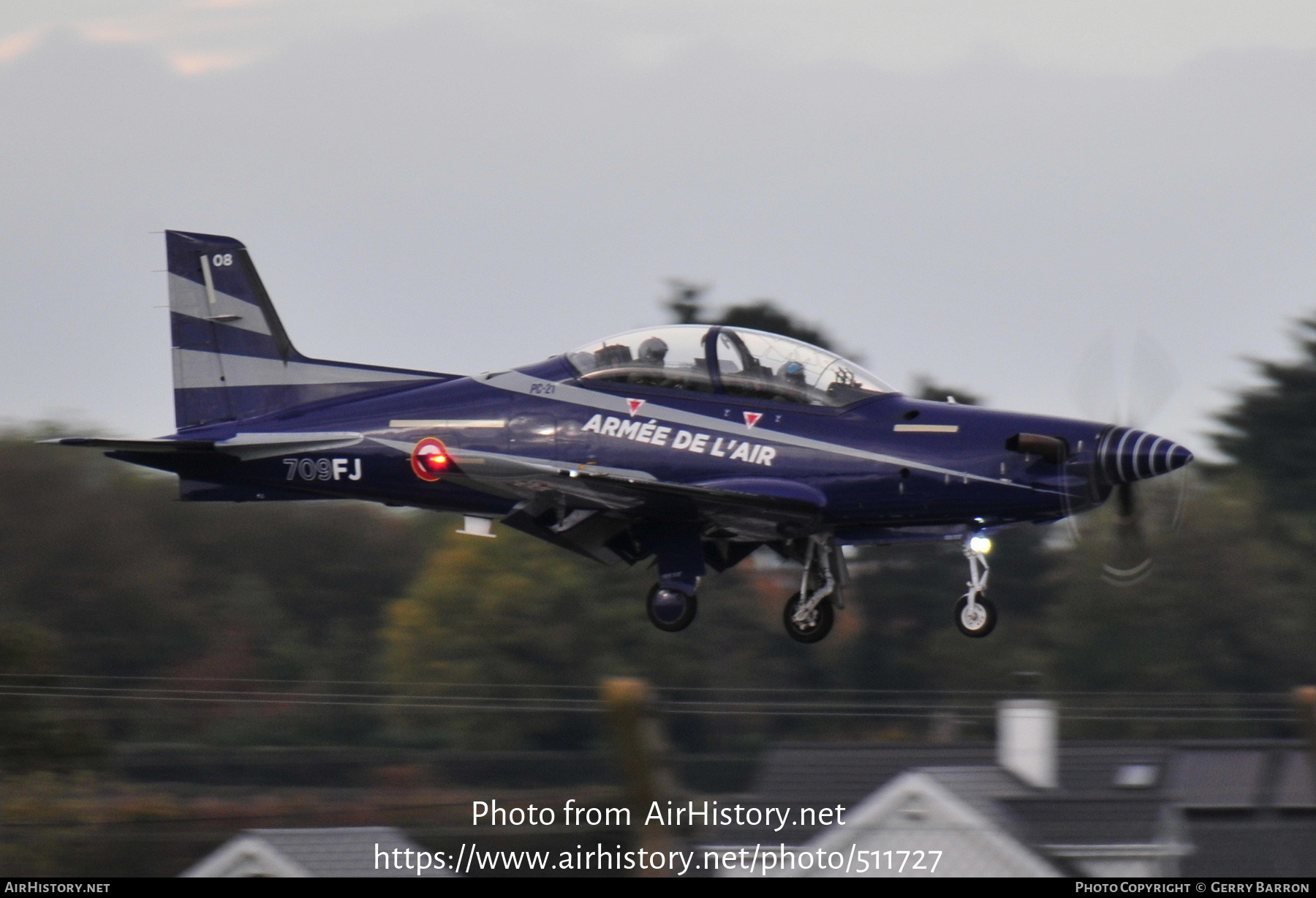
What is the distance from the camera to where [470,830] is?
1256cm

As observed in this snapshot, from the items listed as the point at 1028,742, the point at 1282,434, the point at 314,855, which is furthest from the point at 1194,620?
the point at 314,855

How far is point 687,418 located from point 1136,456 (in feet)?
12.7

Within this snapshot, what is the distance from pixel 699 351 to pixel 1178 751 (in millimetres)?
12412

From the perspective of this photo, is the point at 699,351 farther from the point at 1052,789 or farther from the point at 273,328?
the point at 1052,789

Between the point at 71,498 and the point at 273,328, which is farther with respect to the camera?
the point at 71,498

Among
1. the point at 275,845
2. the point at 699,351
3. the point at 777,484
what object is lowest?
the point at 275,845

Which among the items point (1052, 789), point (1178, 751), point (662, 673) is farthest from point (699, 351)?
point (662, 673)

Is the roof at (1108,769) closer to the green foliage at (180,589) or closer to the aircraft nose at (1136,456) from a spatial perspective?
the aircraft nose at (1136,456)

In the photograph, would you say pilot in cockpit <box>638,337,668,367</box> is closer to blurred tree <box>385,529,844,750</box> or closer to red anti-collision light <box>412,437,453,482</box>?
red anti-collision light <box>412,437,453,482</box>

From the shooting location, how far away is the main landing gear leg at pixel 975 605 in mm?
14211

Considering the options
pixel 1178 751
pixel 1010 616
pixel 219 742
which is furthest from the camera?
pixel 1010 616

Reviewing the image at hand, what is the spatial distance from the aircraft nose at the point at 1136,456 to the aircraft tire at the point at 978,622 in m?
1.57

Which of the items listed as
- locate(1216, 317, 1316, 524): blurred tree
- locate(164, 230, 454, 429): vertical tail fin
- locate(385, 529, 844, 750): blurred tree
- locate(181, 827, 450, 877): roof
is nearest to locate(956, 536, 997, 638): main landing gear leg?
locate(181, 827, 450, 877): roof
